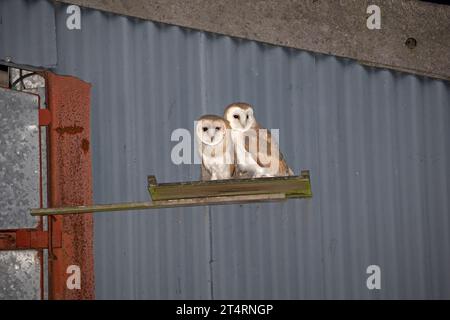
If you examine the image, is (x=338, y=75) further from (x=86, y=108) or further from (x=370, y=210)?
(x=86, y=108)

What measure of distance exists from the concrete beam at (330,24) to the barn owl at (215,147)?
1.04 metres

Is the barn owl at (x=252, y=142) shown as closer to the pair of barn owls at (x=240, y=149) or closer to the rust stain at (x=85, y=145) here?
the pair of barn owls at (x=240, y=149)

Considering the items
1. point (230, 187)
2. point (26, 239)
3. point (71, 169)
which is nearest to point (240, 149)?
point (230, 187)

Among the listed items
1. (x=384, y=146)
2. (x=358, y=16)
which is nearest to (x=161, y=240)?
(x=384, y=146)

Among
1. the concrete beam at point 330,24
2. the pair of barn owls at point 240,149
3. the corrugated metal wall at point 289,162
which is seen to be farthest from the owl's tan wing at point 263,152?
the concrete beam at point 330,24

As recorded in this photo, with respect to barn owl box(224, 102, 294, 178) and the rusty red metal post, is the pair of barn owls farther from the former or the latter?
the rusty red metal post

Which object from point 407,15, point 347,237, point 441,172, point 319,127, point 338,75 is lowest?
point 347,237

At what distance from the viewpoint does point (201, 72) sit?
21.9 feet

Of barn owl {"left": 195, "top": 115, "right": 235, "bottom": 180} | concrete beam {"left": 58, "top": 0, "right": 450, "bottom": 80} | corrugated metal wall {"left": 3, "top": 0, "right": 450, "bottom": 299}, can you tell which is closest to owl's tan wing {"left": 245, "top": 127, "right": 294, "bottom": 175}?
barn owl {"left": 195, "top": 115, "right": 235, "bottom": 180}

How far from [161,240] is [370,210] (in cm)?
178

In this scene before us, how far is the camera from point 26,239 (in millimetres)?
6605

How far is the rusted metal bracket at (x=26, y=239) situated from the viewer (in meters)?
6.60

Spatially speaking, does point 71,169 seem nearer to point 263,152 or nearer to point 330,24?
point 263,152

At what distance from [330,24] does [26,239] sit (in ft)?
10.4
